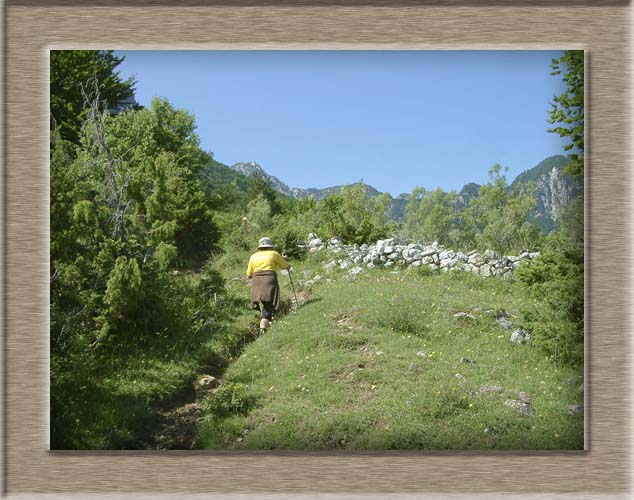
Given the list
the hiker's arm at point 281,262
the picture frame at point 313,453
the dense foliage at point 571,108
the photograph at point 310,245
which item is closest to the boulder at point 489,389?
the photograph at point 310,245

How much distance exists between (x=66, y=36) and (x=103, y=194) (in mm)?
1317

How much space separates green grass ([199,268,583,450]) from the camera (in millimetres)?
3791

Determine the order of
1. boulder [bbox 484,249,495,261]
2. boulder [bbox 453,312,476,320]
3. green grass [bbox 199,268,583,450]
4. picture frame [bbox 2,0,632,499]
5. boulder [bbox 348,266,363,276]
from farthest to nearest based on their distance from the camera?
boulder [bbox 348,266,363,276] < boulder [bbox 484,249,495,261] < boulder [bbox 453,312,476,320] < green grass [bbox 199,268,583,450] < picture frame [bbox 2,0,632,499]

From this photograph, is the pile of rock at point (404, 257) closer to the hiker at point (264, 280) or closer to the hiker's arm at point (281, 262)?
the hiker's arm at point (281, 262)

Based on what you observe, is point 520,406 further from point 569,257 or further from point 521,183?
point 521,183

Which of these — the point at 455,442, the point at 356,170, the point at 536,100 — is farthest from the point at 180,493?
the point at 536,100

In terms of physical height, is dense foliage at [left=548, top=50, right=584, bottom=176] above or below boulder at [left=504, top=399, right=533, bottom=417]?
above

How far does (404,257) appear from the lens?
500cm

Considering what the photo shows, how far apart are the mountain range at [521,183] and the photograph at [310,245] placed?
2cm

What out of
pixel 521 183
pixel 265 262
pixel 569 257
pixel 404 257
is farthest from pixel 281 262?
pixel 569 257

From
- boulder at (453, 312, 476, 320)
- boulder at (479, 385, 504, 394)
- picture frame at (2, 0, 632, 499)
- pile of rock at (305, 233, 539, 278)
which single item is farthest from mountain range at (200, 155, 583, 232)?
boulder at (479, 385, 504, 394)

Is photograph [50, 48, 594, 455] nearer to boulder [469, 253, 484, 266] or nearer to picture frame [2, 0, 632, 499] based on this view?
boulder [469, 253, 484, 266]

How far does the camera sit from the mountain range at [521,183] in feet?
13.3

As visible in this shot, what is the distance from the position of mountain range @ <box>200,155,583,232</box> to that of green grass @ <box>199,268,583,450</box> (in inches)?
31.7
